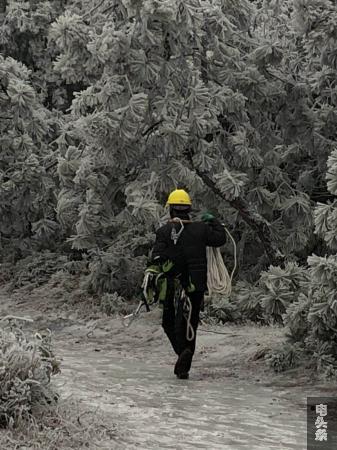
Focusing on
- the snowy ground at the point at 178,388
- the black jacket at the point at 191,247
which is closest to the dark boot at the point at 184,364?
the snowy ground at the point at 178,388

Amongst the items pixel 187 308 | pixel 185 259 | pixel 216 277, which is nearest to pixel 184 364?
pixel 187 308

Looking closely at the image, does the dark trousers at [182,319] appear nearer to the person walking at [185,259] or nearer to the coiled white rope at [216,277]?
the person walking at [185,259]

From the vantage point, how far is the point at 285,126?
14.4m

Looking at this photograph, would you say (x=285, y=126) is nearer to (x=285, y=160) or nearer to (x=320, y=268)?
(x=285, y=160)

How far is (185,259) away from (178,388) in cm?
137

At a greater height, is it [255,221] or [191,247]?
[191,247]

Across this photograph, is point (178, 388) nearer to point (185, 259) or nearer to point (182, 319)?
point (182, 319)

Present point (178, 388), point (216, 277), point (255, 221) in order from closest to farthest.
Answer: point (178, 388)
point (216, 277)
point (255, 221)

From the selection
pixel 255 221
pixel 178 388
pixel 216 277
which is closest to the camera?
pixel 178 388

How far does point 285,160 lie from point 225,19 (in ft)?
9.67

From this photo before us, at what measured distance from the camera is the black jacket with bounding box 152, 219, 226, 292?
937 centimetres

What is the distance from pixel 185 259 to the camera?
9.45 metres

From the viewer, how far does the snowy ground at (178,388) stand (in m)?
6.74

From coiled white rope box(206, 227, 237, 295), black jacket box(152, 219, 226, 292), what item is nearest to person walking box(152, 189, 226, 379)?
black jacket box(152, 219, 226, 292)
